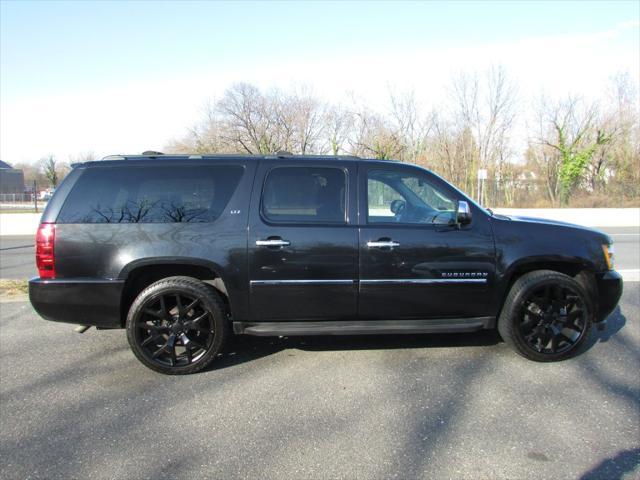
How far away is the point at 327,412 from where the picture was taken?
321 centimetres

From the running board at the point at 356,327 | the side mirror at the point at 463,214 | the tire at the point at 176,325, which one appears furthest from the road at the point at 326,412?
the side mirror at the point at 463,214

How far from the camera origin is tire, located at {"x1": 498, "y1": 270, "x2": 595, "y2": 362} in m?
4.03

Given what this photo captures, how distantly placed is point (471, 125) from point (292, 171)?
30673mm

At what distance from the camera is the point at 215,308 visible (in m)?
3.85

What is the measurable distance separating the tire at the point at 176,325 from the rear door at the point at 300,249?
363 mm

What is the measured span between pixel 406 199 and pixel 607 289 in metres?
2.04

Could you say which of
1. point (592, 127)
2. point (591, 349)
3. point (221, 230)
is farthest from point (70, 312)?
point (592, 127)

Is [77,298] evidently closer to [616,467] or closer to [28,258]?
[616,467]

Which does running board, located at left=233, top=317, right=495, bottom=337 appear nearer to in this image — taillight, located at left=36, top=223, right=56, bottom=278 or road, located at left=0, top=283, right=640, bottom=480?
road, located at left=0, top=283, right=640, bottom=480

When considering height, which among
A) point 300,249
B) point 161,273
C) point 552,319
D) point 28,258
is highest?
point 300,249

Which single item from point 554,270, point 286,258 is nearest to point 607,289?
point 554,270

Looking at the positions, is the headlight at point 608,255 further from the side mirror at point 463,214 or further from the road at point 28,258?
the road at point 28,258

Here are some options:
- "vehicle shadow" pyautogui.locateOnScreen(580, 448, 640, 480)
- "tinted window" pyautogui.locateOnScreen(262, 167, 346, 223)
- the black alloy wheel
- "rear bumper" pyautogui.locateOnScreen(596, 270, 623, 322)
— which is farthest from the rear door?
"rear bumper" pyautogui.locateOnScreen(596, 270, 623, 322)

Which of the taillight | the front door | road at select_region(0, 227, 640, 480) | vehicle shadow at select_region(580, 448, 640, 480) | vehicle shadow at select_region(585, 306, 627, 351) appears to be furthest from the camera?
vehicle shadow at select_region(585, 306, 627, 351)
